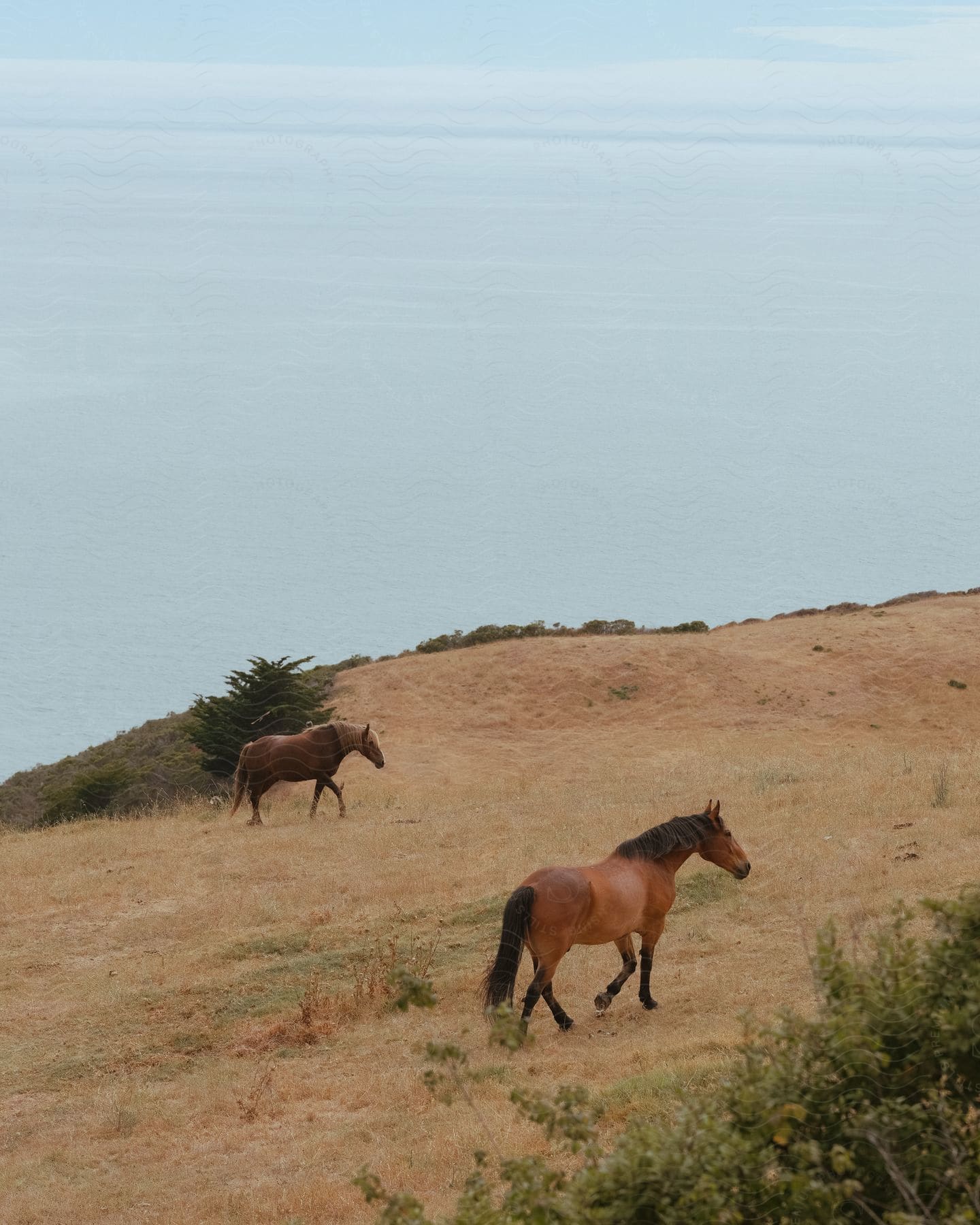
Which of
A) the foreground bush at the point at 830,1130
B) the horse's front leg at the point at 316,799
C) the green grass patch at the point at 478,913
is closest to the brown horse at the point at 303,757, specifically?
the horse's front leg at the point at 316,799

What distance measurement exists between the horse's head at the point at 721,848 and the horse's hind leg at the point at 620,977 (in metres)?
1.11

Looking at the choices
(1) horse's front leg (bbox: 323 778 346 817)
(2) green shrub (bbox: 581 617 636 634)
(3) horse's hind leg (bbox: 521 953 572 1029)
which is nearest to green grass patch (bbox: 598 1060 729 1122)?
(3) horse's hind leg (bbox: 521 953 572 1029)

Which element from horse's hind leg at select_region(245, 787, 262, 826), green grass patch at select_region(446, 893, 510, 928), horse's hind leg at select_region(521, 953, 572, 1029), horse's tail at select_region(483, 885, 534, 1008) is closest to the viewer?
horse's tail at select_region(483, 885, 534, 1008)

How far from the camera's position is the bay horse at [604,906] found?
413 inches

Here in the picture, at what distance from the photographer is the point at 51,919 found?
53.6 feet

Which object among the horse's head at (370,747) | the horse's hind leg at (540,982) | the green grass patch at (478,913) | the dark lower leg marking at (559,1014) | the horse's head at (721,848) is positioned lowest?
the dark lower leg marking at (559,1014)

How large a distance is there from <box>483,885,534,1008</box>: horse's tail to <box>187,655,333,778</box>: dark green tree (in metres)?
17.9

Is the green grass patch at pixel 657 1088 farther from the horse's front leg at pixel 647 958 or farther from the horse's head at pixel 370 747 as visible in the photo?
the horse's head at pixel 370 747

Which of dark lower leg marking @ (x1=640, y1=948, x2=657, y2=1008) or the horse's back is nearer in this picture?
dark lower leg marking @ (x1=640, y1=948, x2=657, y2=1008)

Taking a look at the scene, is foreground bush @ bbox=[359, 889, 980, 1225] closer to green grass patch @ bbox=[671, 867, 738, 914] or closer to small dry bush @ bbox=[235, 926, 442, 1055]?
small dry bush @ bbox=[235, 926, 442, 1055]

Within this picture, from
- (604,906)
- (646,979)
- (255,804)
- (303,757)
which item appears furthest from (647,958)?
(255,804)

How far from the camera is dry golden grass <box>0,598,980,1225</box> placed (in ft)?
30.4

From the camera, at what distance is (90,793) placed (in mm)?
A: 27938

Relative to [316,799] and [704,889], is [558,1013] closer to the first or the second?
[704,889]
